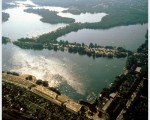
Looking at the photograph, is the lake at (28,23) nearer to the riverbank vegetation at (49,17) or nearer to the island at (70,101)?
the riverbank vegetation at (49,17)

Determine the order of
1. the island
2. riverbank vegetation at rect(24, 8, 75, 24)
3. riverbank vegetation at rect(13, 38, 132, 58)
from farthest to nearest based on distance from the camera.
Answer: riverbank vegetation at rect(24, 8, 75, 24), riverbank vegetation at rect(13, 38, 132, 58), the island

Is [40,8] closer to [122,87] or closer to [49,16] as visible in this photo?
[49,16]

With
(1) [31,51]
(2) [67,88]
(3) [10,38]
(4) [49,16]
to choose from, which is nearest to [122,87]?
(2) [67,88]

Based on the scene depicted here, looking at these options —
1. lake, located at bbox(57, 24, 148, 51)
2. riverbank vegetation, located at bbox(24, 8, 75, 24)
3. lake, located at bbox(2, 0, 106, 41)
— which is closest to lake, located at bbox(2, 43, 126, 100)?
lake, located at bbox(57, 24, 148, 51)

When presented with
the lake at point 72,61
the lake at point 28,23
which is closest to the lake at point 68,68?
the lake at point 72,61

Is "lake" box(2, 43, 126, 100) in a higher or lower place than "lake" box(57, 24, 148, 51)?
A: lower

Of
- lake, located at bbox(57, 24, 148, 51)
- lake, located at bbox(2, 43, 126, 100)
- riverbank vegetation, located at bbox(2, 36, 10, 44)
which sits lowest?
lake, located at bbox(2, 43, 126, 100)

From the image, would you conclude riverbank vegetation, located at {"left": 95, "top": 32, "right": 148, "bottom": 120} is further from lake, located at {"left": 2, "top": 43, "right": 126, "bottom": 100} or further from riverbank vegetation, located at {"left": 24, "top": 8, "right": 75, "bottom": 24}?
riverbank vegetation, located at {"left": 24, "top": 8, "right": 75, "bottom": 24}
